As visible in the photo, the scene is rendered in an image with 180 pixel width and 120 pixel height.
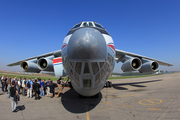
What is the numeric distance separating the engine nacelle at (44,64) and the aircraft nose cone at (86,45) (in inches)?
240

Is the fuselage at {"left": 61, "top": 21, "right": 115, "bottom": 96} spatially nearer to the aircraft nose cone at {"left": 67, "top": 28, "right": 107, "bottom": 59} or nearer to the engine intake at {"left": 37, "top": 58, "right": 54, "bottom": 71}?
the aircraft nose cone at {"left": 67, "top": 28, "right": 107, "bottom": 59}

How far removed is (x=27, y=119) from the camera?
12.2ft

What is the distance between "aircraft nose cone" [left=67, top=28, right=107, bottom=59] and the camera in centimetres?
267

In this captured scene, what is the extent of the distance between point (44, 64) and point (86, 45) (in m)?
7.66

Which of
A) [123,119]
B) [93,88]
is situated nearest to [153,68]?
[123,119]

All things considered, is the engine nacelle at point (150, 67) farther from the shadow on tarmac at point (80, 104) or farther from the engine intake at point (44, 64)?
the engine intake at point (44, 64)

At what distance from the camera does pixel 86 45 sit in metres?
2.65

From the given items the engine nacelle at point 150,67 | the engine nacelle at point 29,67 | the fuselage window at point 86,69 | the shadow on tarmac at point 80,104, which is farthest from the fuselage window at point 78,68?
the engine nacelle at point 150,67

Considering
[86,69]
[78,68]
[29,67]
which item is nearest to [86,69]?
[86,69]

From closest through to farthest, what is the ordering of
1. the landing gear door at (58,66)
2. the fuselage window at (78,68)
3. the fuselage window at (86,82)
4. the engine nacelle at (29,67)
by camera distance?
the fuselage window at (78,68) < the fuselage window at (86,82) < the landing gear door at (58,66) < the engine nacelle at (29,67)

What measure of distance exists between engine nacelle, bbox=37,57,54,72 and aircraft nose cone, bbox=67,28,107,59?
20.0 feet

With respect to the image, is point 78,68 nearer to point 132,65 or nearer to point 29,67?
point 132,65

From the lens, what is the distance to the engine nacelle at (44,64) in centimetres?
833

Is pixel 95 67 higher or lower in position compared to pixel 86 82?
higher
